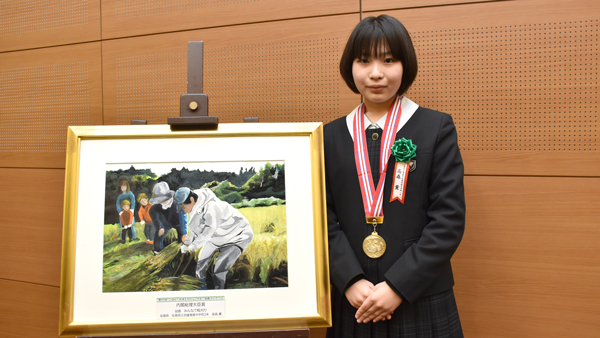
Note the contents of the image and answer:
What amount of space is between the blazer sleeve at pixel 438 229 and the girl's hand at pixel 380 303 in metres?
0.03

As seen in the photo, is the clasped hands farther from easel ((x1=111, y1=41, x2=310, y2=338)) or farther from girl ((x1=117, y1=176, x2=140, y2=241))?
girl ((x1=117, y1=176, x2=140, y2=241))

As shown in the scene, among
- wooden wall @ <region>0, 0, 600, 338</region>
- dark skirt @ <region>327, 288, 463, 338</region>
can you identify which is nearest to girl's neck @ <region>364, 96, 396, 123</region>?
wooden wall @ <region>0, 0, 600, 338</region>

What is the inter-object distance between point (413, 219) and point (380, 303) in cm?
30

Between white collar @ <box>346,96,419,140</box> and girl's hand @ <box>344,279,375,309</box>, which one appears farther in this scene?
white collar @ <box>346,96,419,140</box>

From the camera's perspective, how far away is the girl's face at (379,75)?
3.66ft

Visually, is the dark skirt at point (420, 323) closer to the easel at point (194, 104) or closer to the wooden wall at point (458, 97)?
the wooden wall at point (458, 97)

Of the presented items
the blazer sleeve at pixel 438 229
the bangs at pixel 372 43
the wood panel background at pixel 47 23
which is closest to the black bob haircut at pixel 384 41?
the bangs at pixel 372 43

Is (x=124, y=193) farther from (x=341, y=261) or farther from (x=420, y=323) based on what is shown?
(x=420, y=323)

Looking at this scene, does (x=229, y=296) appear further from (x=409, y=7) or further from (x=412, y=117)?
(x=409, y=7)

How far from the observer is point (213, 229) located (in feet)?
3.43

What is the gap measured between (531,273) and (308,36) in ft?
5.69

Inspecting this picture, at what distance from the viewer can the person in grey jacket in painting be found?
40.6 inches

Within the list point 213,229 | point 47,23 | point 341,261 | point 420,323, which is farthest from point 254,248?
point 47,23

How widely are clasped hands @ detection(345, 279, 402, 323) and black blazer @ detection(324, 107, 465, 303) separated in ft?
0.10
